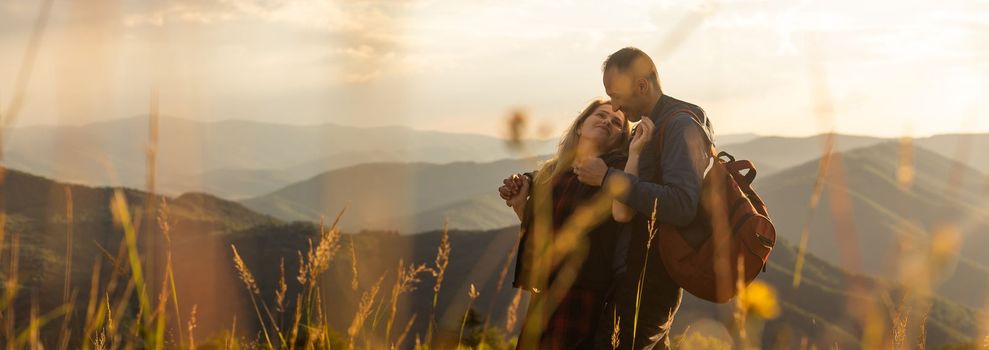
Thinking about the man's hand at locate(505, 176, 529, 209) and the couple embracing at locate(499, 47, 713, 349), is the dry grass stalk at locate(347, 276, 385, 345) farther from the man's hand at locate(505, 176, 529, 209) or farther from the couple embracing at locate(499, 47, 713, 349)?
the man's hand at locate(505, 176, 529, 209)

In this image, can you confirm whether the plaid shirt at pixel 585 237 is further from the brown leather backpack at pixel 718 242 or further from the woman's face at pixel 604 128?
the brown leather backpack at pixel 718 242

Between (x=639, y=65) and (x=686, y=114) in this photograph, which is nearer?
(x=686, y=114)

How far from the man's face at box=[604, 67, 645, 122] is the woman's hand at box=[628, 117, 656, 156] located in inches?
7.8

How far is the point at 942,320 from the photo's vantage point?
9575cm

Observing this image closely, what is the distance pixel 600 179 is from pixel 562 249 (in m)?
0.37

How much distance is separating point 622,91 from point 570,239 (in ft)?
2.10

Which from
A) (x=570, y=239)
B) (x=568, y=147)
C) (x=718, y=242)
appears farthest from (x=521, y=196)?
(x=718, y=242)

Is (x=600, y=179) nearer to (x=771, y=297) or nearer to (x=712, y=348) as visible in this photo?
(x=771, y=297)

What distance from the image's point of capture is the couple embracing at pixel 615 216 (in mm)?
2873

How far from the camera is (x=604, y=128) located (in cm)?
338

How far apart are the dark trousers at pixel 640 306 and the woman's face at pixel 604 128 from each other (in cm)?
58

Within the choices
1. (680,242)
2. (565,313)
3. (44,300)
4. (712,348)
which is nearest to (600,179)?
(680,242)

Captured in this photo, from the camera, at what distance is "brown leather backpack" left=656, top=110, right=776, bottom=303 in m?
2.81

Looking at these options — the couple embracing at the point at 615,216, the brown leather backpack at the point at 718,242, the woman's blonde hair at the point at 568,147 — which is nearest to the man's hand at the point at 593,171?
the couple embracing at the point at 615,216
